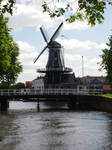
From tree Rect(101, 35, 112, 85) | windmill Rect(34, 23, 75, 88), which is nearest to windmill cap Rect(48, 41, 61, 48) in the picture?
windmill Rect(34, 23, 75, 88)

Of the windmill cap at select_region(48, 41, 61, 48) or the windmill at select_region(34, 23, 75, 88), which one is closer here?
the windmill at select_region(34, 23, 75, 88)

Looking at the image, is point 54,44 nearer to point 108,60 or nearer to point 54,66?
point 54,66

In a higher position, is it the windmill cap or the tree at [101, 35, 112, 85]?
the windmill cap

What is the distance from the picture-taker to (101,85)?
124500 mm

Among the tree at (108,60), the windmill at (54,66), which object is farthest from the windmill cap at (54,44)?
the tree at (108,60)

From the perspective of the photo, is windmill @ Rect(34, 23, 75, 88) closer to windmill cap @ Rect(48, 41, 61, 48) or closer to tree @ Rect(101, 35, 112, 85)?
windmill cap @ Rect(48, 41, 61, 48)

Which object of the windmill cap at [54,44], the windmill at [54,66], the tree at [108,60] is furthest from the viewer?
the windmill cap at [54,44]

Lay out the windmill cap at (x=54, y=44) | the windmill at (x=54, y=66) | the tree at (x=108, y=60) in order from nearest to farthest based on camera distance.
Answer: the tree at (x=108, y=60) → the windmill at (x=54, y=66) → the windmill cap at (x=54, y=44)

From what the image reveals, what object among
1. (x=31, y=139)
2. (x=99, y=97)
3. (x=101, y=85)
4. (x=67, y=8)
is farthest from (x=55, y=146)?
(x=101, y=85)

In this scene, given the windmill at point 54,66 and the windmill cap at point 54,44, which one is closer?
the windmill at point 54,66

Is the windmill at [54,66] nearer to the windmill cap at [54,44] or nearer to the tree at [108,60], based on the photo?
the windmill cap at [54,44]

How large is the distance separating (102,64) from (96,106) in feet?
24.4

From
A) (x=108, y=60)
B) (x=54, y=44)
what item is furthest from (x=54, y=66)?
(x=108, y=60)

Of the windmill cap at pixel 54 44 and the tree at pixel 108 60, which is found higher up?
the windmill cap at pixel 54 44
